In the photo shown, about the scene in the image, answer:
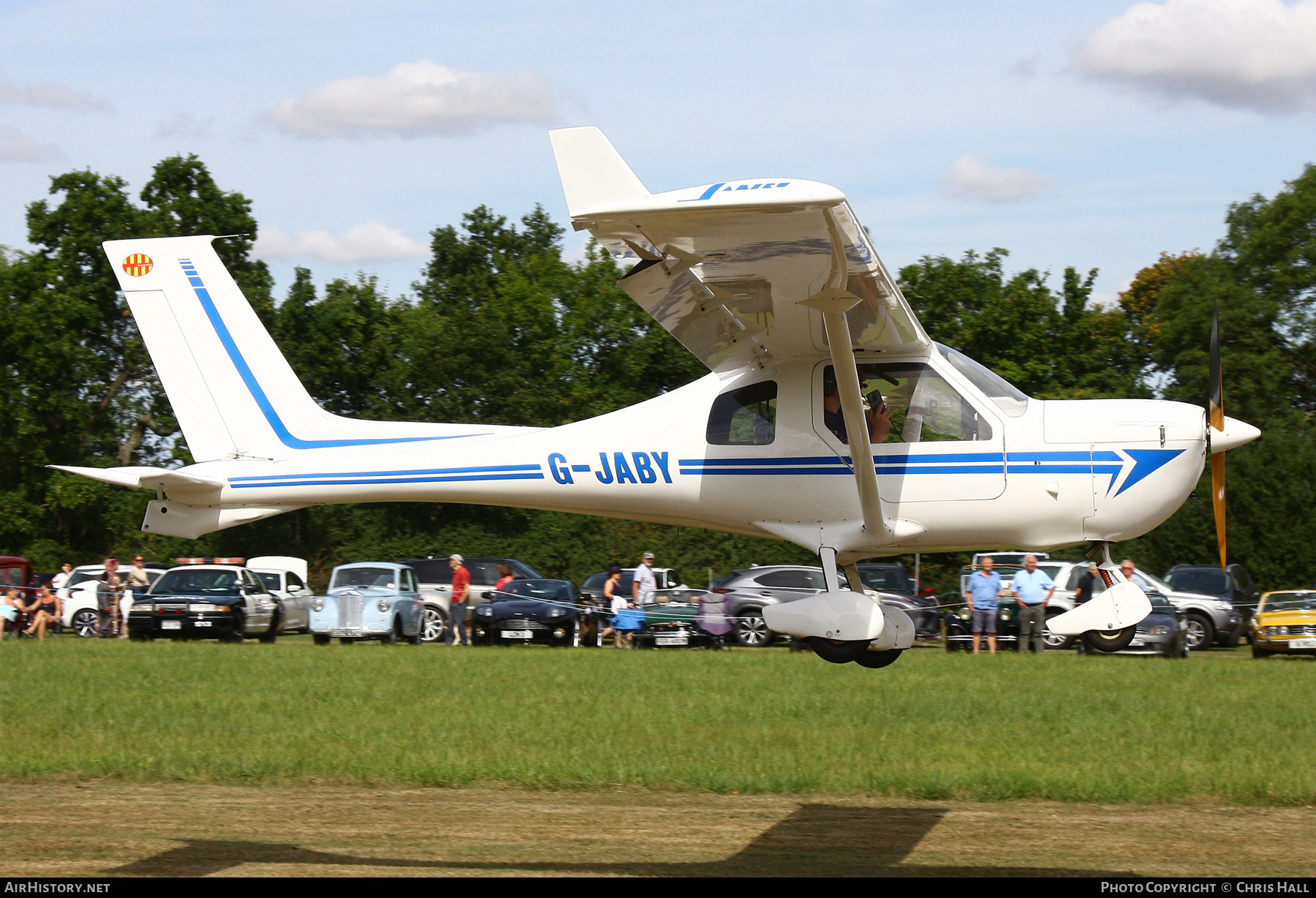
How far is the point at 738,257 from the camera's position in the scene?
726cm

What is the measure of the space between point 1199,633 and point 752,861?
63.0 feet

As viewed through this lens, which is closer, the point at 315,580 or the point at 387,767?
the point at 387,767

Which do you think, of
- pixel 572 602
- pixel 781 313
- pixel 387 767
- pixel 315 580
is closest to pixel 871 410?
pixel 781 313

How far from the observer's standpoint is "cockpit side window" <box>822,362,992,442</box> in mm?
8648

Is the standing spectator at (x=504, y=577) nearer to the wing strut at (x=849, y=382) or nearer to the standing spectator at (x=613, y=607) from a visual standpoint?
the standing spectator at (x=613, y=607)

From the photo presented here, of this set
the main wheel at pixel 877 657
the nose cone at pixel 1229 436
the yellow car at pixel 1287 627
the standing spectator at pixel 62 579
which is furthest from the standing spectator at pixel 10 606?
the nose cone at pixel 1229 436

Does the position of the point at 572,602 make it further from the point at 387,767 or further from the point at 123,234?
the point at 123,234

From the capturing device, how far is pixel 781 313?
8.20 m

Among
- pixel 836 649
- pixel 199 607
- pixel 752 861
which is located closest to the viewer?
pixel 836 649

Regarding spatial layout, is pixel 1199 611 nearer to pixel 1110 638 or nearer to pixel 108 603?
pixel 1110 638

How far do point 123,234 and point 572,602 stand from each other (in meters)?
25.6

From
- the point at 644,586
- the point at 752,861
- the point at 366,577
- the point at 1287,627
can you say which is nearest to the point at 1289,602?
the point at 1287,627

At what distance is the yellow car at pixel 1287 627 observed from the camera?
24.9m

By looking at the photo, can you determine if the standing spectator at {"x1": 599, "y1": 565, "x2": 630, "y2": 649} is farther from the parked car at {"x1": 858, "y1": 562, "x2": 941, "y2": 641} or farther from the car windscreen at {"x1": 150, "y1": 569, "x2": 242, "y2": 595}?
the car windscreen at {"x1": 150, "y1": 569, "x2": 242, "y2": 595}
